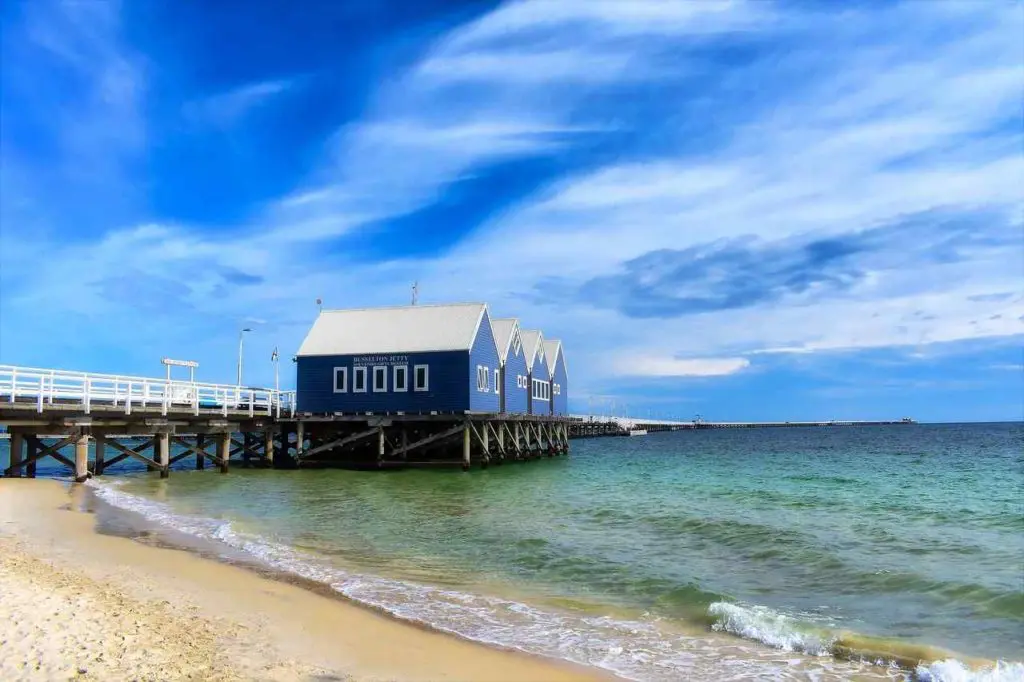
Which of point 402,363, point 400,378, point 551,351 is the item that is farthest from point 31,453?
point 551,351

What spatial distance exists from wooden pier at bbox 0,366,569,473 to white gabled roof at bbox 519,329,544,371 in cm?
402

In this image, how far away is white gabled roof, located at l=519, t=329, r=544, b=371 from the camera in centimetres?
4966

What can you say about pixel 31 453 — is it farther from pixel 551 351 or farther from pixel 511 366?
pixel 551 351

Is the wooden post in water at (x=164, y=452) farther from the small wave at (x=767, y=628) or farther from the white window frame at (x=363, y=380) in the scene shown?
the small wave at (x=767, y=628)

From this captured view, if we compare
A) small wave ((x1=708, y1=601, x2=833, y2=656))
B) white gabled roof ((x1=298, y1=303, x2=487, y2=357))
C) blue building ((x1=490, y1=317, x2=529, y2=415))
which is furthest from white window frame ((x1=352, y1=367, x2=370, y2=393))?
small wave ((x1=708, y1=601, x2=833, y2=656))

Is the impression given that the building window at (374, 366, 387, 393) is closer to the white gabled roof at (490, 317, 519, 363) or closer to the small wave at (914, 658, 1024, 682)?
the white gabled roof at (490, 317, 519, 363)

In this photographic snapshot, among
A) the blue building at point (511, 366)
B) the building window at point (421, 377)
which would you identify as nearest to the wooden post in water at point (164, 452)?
the building window at point (421, 377)

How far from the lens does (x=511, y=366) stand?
43.8m

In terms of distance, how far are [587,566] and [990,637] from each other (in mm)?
5828

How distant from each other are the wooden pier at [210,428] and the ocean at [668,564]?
2.38 meters

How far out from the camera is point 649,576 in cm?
1210

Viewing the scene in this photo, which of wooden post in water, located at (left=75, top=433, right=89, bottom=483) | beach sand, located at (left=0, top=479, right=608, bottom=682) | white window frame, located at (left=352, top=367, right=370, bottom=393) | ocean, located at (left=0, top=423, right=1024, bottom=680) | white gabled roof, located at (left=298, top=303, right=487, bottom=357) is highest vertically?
white gabled roof, located at (left=298, top=303, right=487, bottom=357)

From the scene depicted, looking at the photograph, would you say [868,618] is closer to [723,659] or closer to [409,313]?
[723,659]

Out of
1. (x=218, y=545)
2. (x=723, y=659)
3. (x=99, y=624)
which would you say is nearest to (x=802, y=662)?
(x=723, y=659)
